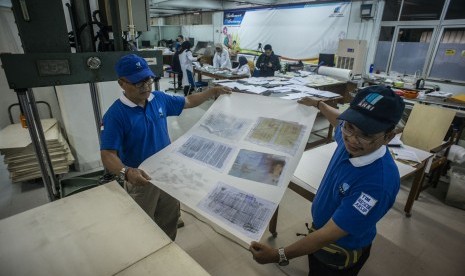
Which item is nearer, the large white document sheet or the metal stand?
the large white document sheet

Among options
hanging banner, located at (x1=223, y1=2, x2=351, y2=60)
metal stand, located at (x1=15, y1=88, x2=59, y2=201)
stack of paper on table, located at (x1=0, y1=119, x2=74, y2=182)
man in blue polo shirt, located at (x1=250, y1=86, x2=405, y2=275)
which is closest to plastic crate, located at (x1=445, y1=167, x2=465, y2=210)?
man in blue polo shirt, located at (x1=250, y1=86, x2=405, y2=275)

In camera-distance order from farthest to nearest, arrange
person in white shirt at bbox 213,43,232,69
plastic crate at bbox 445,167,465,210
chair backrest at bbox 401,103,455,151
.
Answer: person in white shirt at bbox 213,43,232,69 → plastic crate at bbox 445,167,465,210 → chair backrest at bbox 401,103,455,151

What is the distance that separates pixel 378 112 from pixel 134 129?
1.14 m

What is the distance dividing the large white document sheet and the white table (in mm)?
222

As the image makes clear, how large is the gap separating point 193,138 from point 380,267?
175 cm

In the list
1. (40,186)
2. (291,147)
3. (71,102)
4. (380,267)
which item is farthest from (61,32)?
(380,267)

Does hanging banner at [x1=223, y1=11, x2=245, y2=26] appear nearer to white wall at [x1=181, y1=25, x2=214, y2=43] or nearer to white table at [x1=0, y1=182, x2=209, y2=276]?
white wall at [x1=181, y1=25, x2=214, y2=43]

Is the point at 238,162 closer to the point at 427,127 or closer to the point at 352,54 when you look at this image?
the point at 427,127

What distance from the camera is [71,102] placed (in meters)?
2.69

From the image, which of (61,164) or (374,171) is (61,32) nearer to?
(374,171)

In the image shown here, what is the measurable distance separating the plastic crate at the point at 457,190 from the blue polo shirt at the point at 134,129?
9.71ft

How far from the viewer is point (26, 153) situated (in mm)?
2580

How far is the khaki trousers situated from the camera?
1480mm

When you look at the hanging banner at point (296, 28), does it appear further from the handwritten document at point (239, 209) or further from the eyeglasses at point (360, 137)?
the handwritten document at point (239, 209)
